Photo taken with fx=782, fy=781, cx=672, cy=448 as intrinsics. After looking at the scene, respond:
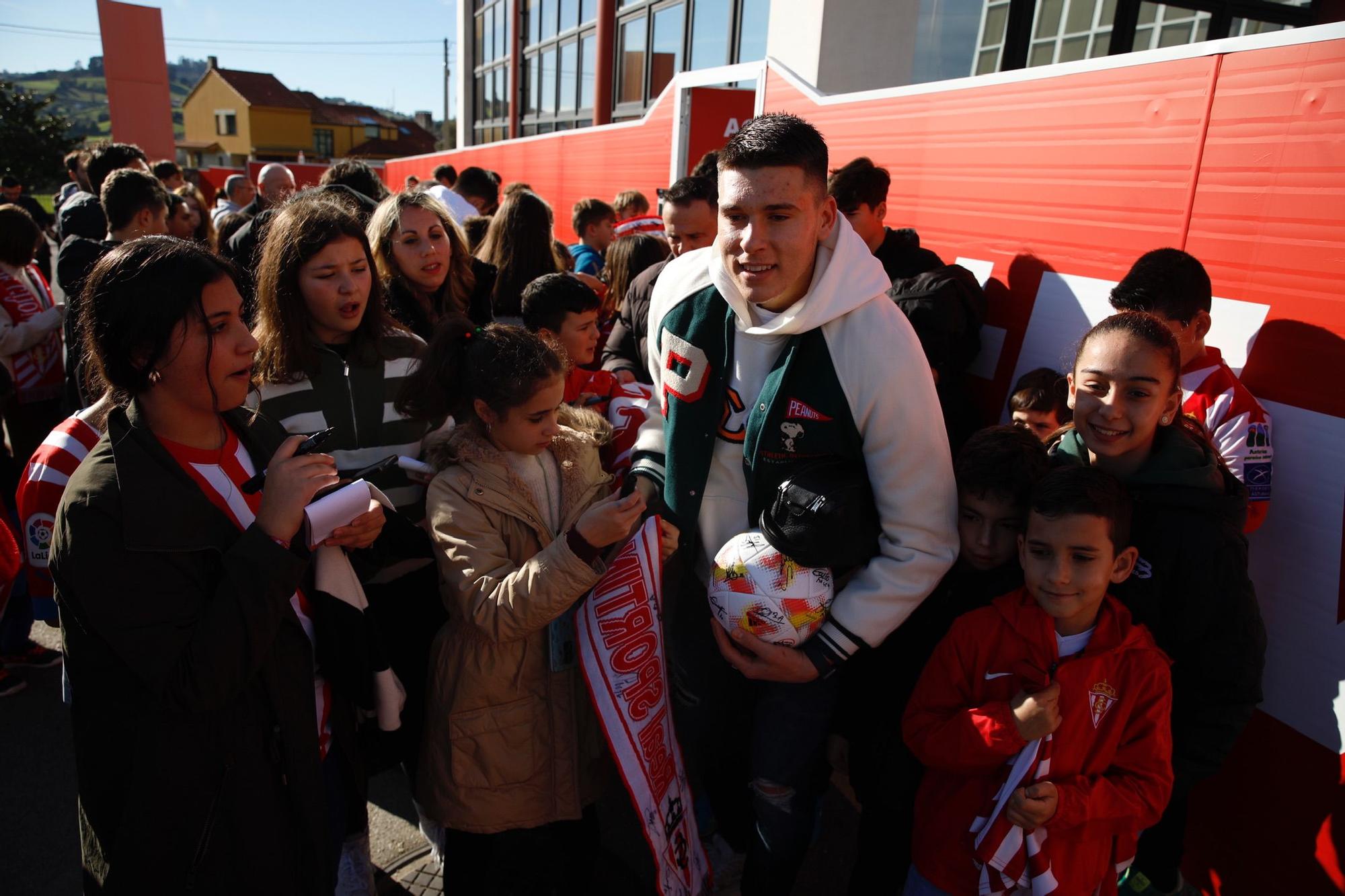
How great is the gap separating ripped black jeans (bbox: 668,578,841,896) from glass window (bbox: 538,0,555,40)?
14.9 meters

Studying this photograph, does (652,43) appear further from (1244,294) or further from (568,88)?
(1244,294)

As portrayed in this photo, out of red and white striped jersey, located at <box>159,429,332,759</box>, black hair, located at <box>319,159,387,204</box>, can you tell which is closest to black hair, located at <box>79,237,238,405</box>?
red and white striped jersey, located at <box>159,429,332,759</box>

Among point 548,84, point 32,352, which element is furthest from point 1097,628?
point 548,84

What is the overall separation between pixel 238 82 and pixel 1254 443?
72.8 metres

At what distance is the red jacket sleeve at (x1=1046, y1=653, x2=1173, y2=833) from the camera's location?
5.68ft

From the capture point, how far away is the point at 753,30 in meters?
8.38

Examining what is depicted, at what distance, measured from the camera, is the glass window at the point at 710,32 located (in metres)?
8.99

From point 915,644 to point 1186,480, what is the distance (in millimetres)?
791

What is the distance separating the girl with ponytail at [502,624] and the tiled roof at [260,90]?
6780 centimetres

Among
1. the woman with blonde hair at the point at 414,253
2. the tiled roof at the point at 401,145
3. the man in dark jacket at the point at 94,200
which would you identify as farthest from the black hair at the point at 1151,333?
the tiled roof at the point at 401,145

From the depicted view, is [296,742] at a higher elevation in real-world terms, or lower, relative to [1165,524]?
lower

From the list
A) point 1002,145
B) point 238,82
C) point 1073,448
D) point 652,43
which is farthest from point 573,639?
point 238,82

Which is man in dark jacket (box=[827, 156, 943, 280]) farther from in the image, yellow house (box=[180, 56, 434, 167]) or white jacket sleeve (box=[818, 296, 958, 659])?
yellow house (box=[180, 56, 434, 167])

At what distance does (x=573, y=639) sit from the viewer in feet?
7.09
